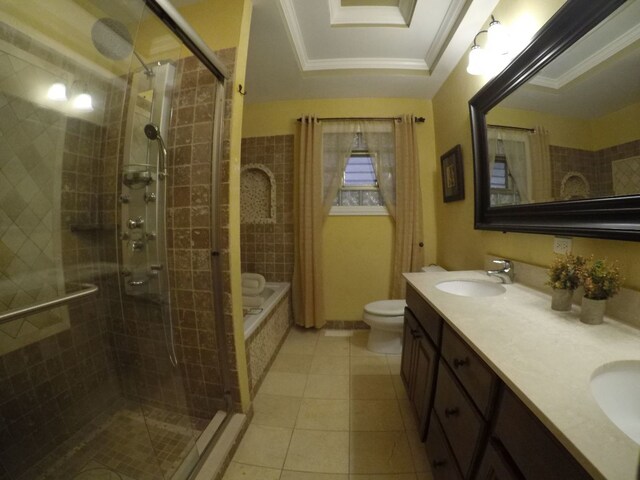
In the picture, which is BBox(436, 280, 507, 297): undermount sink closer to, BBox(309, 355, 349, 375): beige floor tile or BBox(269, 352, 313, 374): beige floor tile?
BBox(309, 355, 349, 375): beige floor tile

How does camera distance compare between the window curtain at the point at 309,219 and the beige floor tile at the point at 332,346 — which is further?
the window curtain at the point at 309,219

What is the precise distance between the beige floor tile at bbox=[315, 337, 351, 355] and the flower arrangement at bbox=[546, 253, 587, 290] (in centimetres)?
150

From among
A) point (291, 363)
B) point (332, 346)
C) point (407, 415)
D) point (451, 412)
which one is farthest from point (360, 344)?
point (451, 412)

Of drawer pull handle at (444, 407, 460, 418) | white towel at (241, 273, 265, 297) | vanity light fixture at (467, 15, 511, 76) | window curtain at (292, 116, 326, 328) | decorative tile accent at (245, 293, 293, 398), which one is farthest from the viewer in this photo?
window curtain at (292, 116, 326, 328)

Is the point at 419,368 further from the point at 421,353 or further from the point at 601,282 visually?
the point at 601,282

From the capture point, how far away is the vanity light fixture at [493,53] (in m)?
1.14

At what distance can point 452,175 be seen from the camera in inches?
69.8

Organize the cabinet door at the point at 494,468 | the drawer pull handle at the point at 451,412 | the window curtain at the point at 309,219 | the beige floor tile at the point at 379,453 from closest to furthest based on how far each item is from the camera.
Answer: the cabinet door at the point at 494,468
the drawer pull handle at the point at 451,412
the beige floor tile at the point at 379,453
the window curtain at the point at 309,219

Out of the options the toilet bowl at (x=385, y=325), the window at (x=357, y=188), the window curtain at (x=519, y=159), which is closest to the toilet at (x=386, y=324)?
the toilet bowl at (x=385, y=325)

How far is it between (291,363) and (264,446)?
65cm

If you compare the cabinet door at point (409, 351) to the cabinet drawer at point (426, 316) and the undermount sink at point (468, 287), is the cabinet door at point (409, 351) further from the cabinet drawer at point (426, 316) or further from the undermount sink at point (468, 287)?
the undermount sink at point (468, 287)

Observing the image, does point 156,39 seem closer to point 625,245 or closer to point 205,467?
point 205,467

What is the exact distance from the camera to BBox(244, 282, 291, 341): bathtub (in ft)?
4.82

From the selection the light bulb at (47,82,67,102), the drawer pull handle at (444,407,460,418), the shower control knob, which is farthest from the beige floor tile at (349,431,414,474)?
the light bulb at (47,82,67,102)
